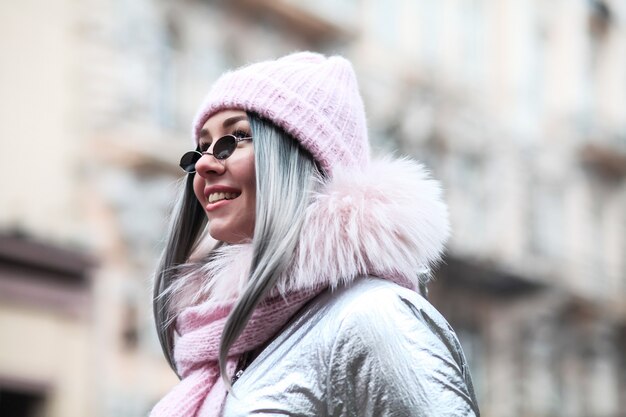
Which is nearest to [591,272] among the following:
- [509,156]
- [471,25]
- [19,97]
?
[509,156]

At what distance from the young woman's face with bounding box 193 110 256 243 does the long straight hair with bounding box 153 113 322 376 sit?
42 mm

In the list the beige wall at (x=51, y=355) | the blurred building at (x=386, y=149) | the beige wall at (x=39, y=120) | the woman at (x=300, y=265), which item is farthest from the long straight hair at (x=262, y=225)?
the beige wall at (x=39, y=120)

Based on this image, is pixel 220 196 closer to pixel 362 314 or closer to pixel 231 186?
pixel 231 186

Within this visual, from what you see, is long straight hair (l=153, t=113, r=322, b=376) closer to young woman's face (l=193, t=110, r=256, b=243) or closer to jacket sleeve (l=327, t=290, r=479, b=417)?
young woman's face (l=193, t=110, r=256, b=243)

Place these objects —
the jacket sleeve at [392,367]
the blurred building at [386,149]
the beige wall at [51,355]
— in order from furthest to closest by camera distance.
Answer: the blurred building at [386,149]
the beige wall at [51,355]
the jacket sleeve at [392,367]

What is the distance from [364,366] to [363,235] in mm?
295

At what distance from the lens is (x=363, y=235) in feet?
8.87

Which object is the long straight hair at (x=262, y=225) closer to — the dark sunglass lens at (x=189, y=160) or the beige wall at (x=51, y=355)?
the dark sunglass lens at (x=189, y=160)

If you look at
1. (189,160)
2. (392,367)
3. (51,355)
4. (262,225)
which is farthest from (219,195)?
(51,355)

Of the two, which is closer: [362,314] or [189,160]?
[362,314]

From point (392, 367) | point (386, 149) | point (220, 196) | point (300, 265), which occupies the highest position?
point (386, 149)

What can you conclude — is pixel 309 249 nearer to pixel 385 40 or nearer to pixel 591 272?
pixel 385 40

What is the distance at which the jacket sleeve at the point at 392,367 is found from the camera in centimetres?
248

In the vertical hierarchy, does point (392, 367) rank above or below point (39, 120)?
below
